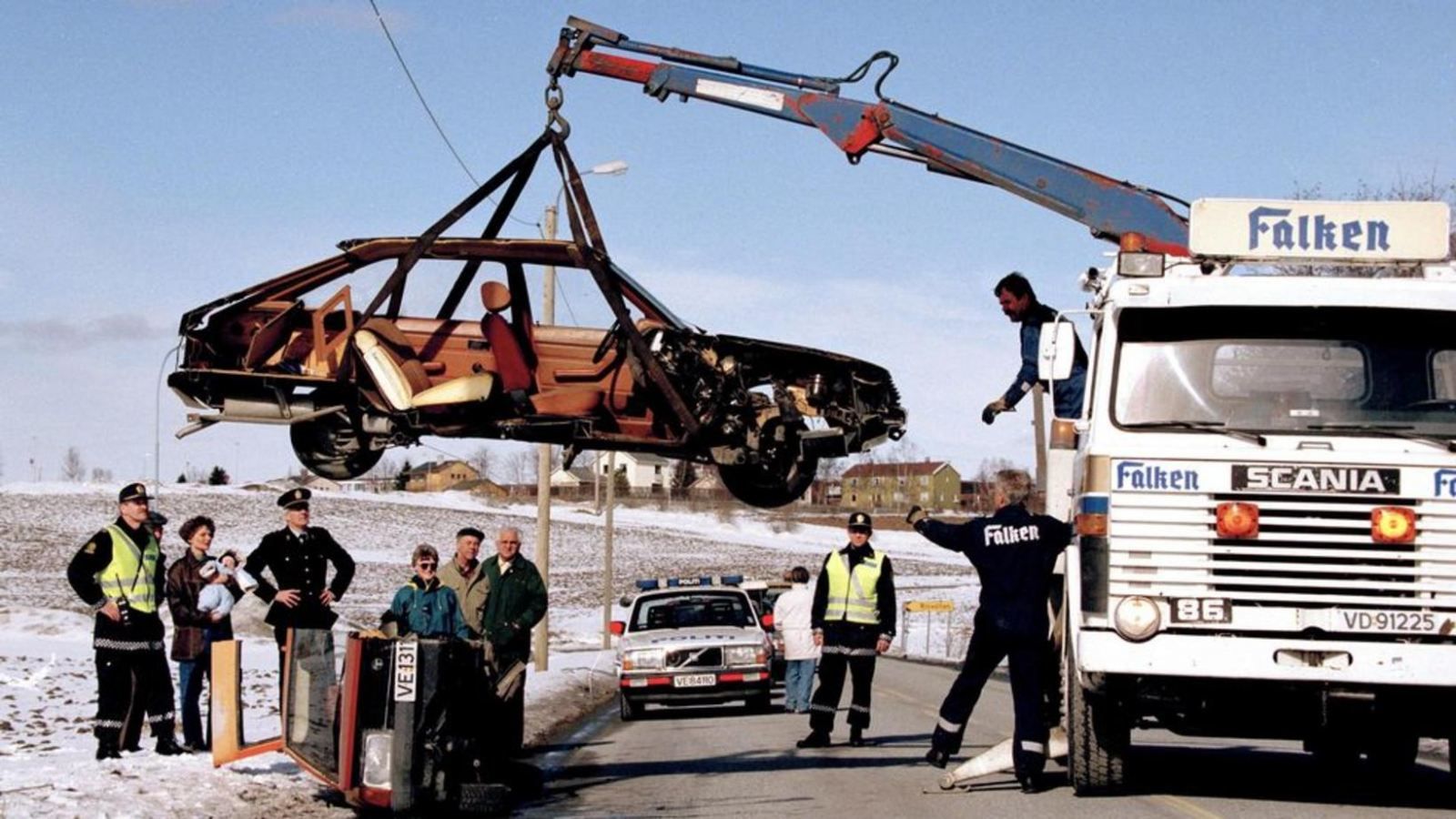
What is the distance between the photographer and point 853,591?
16.3 m

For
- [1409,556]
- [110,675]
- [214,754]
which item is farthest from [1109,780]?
[110,675]

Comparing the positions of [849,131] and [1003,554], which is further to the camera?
[849,131]

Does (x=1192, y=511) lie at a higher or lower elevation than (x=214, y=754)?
higher

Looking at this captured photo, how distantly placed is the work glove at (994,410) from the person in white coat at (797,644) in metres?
8.45

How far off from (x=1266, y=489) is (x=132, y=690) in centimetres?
790

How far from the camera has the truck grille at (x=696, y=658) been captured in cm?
2147

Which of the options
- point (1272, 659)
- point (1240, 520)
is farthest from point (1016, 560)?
point (1272, 659)

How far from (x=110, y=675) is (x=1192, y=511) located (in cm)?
754

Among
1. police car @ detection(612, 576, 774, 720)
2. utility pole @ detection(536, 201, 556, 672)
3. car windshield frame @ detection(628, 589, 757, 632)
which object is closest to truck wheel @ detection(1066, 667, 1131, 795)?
police car @ detection(612, 576, 774, 720)

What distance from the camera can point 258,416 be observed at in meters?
11.8

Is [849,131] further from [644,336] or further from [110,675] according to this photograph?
[110,675]

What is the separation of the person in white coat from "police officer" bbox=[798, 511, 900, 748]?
140 inches

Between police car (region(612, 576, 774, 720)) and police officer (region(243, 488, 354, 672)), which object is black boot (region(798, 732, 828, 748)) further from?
police car (region(612, 576, 774, 720))

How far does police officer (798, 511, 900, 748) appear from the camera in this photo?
16172 millimetres
